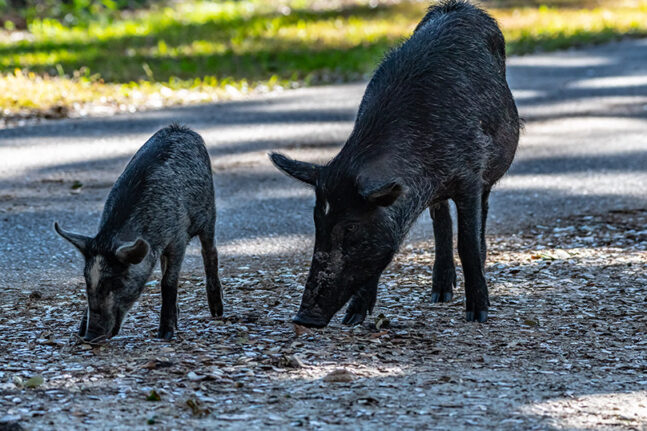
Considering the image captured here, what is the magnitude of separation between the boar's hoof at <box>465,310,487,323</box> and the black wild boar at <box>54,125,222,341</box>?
1.64 m

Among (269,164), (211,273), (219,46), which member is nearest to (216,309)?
(211,273)

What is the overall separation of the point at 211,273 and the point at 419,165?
1562 millimetres

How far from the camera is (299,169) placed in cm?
590

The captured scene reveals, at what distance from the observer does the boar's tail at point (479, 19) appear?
719cm

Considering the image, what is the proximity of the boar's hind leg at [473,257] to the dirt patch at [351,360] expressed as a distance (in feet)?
0.48

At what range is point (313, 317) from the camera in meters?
5.79

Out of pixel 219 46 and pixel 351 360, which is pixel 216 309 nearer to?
pixel 351 360

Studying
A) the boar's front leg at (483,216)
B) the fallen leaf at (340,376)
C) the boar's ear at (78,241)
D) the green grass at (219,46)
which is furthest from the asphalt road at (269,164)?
the fallen leaf at (340,376)

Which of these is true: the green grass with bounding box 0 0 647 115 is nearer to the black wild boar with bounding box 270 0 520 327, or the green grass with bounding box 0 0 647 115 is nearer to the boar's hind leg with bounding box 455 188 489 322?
the black wild boar with bounding box 270 0 520 327

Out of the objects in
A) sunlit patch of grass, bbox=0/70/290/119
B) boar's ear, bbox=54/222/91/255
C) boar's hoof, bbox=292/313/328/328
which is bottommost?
boar's hoof, bbox=292/313/328/328

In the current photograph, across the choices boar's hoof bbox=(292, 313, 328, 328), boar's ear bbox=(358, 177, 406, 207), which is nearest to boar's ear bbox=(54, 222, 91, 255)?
boar's hoof bbox=(292, 313, 328, 328)

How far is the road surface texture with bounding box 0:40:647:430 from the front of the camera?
4.95 meters

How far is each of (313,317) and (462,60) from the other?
7.01 feet

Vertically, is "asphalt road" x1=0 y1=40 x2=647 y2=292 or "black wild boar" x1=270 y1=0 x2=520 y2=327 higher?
"black wild boar" x1=270 y1=0 x2=520 y2=327
